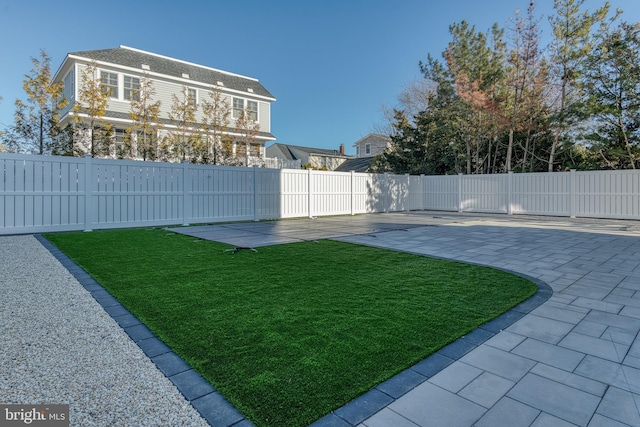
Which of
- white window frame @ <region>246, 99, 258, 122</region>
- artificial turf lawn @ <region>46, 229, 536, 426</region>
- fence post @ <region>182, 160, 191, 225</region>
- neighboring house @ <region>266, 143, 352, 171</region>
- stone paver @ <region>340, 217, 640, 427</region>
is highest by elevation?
white window frame @ <region>246, 99, 258, 122</region>

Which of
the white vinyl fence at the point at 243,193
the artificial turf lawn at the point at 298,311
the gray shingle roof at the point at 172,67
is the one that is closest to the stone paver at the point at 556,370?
the artificial turf lawn at the point at 298,311

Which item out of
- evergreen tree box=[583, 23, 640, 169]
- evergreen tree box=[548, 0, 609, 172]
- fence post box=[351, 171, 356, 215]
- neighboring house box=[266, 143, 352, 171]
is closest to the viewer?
evergreen tree box=[583, 23, 640, 169]

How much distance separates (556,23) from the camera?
12609 millimetres

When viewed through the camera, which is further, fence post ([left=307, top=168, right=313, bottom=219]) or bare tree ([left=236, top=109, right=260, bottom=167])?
bare tree ([left=236, top=109, right=260, bottom=167])

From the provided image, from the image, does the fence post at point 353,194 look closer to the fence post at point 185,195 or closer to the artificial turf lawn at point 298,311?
the fence post at point 185,195

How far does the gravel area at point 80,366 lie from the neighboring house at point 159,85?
1032 centimetres

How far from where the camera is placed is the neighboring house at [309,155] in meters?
30.2

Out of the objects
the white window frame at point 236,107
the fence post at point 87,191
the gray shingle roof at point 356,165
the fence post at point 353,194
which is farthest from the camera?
the gray shingle roof at point 356,165

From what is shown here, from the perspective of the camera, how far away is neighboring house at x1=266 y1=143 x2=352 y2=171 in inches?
1187

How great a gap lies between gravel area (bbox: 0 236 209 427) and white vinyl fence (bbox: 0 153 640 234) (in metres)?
5.12

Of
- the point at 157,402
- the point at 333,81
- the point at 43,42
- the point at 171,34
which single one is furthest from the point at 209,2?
the point at 157,402

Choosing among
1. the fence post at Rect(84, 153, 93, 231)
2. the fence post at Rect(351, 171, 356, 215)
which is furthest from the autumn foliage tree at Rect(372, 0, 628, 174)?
the fence post at Rect(84, 153, 93, 231)

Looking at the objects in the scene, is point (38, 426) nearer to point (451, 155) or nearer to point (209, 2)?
point (209, 2)

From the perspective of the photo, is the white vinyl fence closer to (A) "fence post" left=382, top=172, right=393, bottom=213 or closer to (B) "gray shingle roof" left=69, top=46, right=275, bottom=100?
(A) "fence post" left=382, top=172, right=393, bottom=213
